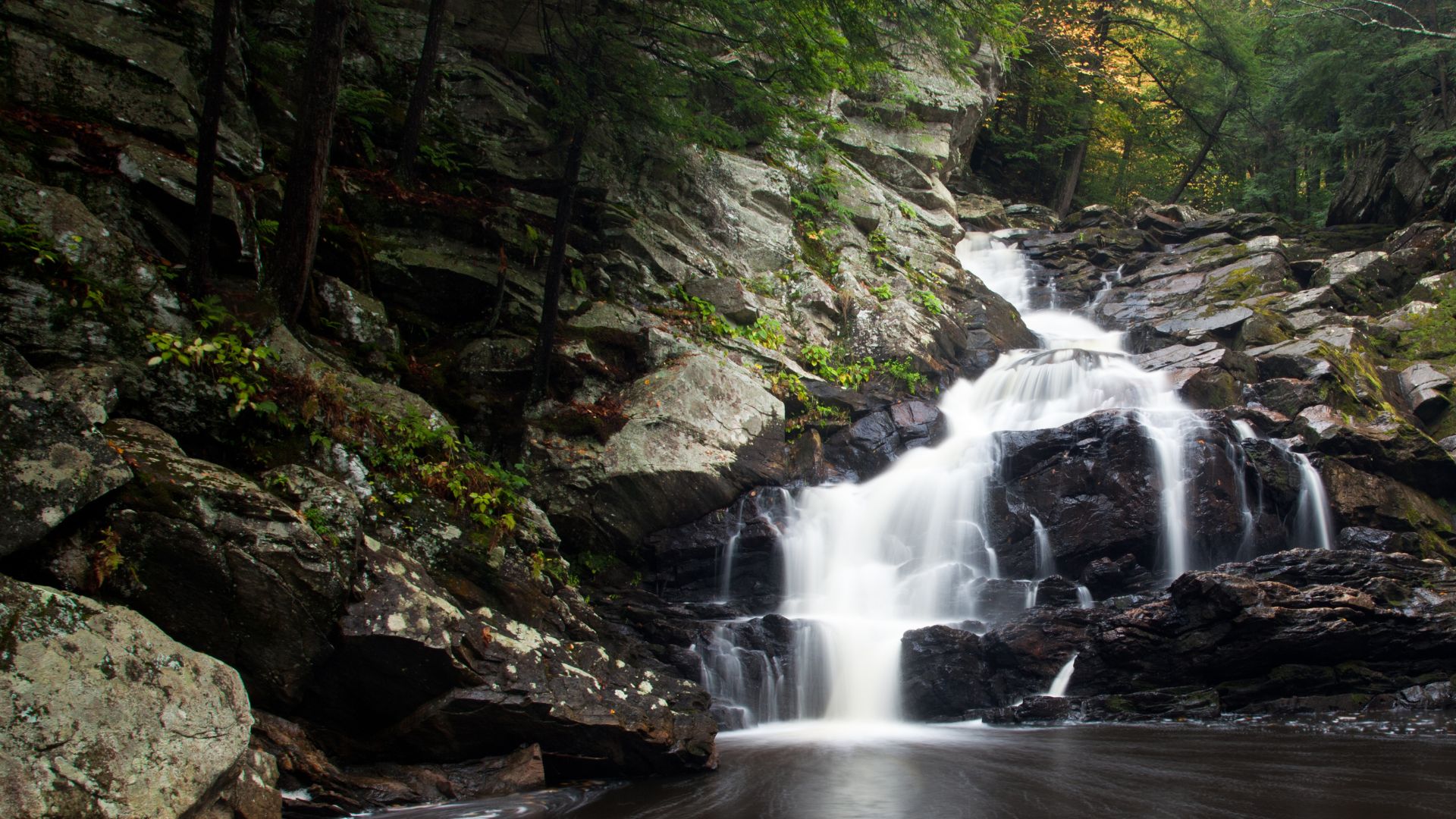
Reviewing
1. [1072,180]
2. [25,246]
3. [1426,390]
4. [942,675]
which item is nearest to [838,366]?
[942,675]

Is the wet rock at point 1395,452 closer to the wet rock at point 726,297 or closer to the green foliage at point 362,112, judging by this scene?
the wet rock at point 726,297

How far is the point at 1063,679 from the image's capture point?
29.9ft

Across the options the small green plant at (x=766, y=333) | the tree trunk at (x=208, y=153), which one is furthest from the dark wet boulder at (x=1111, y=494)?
the tree trunk at (x=208, y=153)

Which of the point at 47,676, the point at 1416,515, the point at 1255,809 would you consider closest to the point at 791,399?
the point at 1255,809

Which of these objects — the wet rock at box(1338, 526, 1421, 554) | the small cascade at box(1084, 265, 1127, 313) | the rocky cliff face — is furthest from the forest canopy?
the rocky cliff face

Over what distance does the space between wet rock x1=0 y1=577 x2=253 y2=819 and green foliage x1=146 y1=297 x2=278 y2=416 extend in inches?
98.0

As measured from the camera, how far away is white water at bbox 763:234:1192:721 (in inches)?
373

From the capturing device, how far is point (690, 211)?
14891 millimetres

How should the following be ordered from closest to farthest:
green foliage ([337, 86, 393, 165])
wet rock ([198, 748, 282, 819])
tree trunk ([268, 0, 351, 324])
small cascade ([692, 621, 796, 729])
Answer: wet rock ([198, 748, 282, 819]), tree trunk ([268, 0, 351, 324]), small cascade ([692, 621, 796, 729]), green foliage ([337, 86, 393, 165])

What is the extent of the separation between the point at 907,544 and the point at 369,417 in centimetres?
779

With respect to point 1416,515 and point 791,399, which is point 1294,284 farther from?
point 791,399

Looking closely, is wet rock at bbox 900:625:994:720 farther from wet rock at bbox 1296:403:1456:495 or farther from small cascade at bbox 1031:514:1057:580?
wet rock at bbox 1296:403:1456:495

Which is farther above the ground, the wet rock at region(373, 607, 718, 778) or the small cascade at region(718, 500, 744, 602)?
the small cascade at region(718, 500, 744, 602)

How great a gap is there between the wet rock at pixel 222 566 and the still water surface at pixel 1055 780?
139 cm
